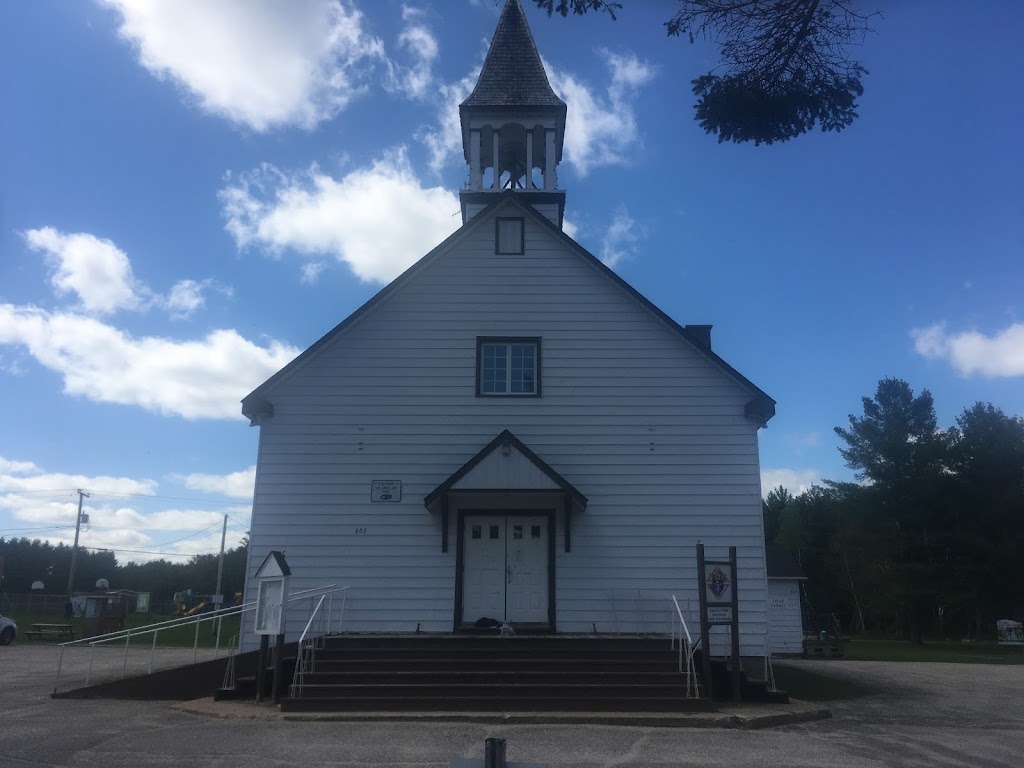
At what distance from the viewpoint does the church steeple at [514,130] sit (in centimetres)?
1842

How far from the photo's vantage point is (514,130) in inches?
755

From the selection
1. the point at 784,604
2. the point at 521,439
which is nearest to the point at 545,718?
the point at 521,439

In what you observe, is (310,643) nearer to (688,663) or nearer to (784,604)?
(688,663)

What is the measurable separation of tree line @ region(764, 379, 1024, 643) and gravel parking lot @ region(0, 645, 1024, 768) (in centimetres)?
3179

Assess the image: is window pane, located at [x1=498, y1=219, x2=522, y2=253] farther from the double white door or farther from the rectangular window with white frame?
the double white door

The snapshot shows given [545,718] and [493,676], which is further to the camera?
[493,676]

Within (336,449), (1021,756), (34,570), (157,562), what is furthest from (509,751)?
(157,562)

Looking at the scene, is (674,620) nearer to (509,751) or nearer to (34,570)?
(509,751)

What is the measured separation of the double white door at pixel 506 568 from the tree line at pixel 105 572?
82704 mm

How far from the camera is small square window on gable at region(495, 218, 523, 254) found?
657 inches

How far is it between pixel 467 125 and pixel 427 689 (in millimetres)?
12376

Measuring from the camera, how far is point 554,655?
12633mm

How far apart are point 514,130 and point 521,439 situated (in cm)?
766

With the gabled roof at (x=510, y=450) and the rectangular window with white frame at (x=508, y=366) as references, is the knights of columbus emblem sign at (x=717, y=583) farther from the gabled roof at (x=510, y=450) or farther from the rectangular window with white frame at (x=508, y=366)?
the rectangular window with white frame at (x=508, y=366)
